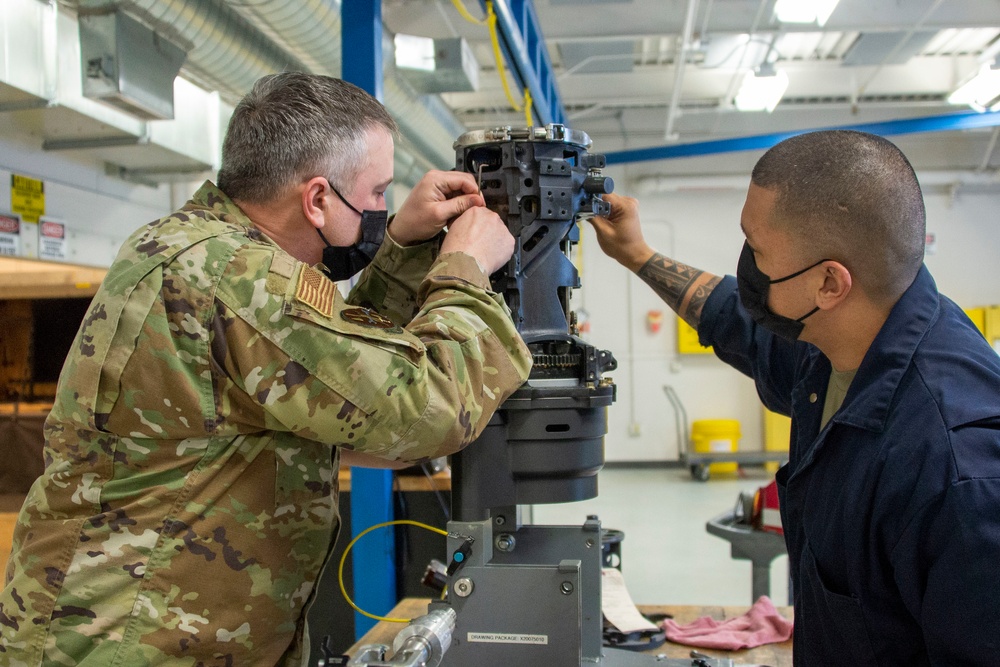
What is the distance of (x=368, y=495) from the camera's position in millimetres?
1992

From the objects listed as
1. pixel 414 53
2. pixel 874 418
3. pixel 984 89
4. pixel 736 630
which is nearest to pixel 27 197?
pixel 414 53

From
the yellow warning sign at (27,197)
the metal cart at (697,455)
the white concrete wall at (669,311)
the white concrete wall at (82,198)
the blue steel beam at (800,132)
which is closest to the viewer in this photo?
the yellow warning sign at (27,197)

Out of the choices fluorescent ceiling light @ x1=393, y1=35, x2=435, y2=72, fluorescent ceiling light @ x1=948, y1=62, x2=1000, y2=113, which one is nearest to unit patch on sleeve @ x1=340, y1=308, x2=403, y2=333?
fluorescent ceiling light @ x1=393, y1=35, x2=435, y2=72

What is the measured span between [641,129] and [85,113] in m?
5.77

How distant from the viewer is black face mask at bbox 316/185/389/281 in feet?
3.82

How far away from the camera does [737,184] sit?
7.38m

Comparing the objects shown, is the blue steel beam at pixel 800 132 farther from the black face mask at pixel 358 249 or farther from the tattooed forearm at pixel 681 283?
the black face mask at pixel 358 249

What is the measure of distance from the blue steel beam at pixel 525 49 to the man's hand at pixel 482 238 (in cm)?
134

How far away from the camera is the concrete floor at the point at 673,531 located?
13.6 feet

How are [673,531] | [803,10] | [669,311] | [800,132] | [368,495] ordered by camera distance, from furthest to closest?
[669,311] < [673,531] < [800,132] < [803,10] < [368,495]

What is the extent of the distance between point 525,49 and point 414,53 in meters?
0.79

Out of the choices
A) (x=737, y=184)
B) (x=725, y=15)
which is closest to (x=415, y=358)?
(x=725, y=15)

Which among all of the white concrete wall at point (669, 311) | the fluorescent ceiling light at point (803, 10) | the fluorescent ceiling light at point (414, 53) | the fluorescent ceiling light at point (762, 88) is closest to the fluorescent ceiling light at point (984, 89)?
the fluorescent ceiling light at point (762, 88)

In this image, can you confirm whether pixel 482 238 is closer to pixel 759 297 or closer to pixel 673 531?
pixel 759 297
